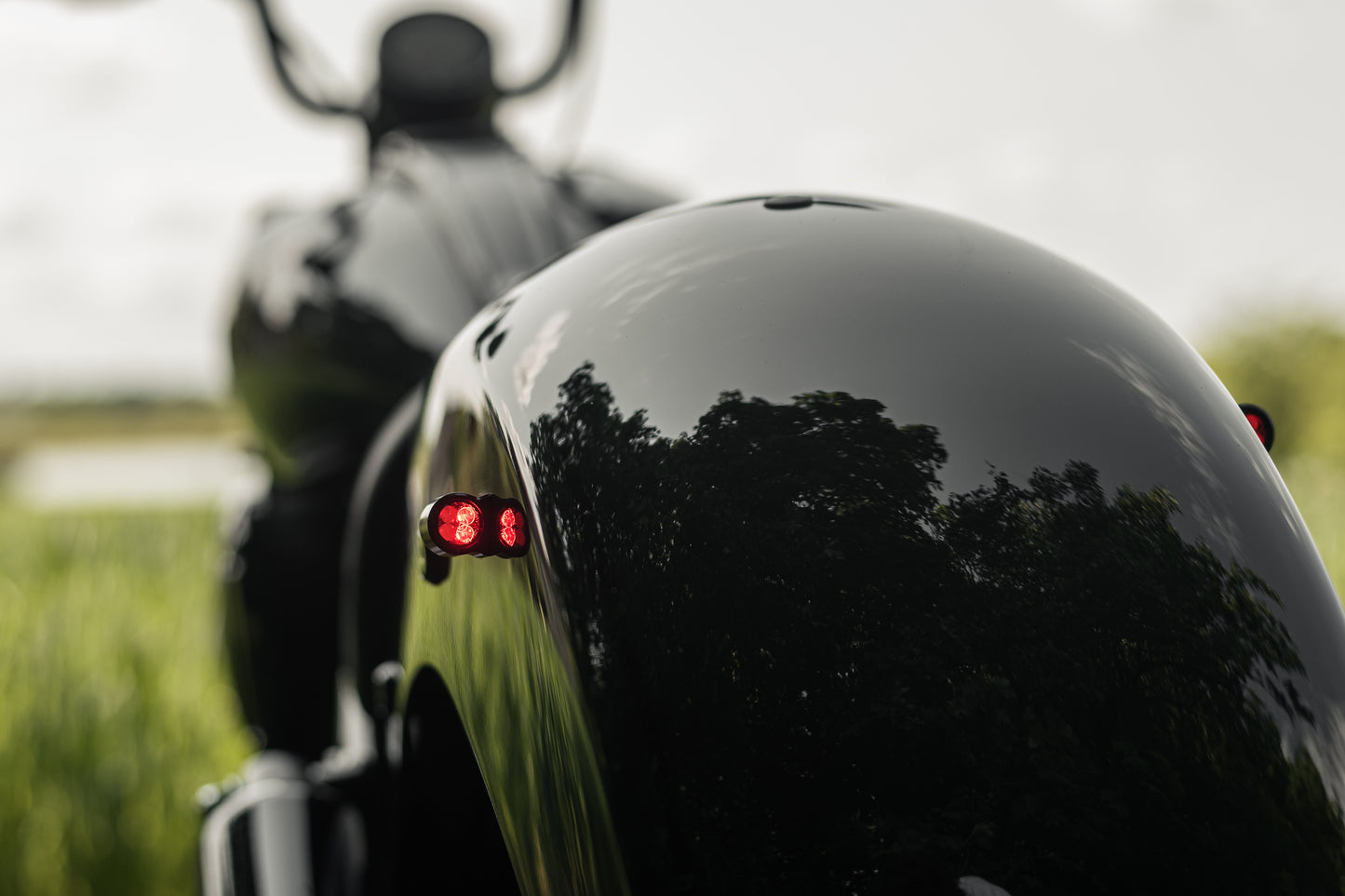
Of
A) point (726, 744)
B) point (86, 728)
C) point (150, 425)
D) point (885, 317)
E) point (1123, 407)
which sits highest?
point (150, 425)

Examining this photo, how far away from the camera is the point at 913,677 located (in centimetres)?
66

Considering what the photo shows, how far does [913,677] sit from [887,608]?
43mm

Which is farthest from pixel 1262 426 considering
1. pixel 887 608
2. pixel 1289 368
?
pixel 1289 368

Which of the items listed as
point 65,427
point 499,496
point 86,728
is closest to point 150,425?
point 65,427

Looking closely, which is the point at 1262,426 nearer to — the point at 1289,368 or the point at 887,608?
the point at 887,608

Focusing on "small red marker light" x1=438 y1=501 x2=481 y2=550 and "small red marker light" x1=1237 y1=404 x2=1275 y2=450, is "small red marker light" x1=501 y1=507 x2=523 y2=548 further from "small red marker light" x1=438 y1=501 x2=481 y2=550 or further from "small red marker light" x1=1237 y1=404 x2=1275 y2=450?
"small red marker light" x1=1237 y1=404 x2=1275 y2=450

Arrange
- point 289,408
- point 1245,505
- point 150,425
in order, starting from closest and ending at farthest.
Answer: point 1245,505 → point 289,408 → point 150,425

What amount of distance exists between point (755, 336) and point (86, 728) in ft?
9.36

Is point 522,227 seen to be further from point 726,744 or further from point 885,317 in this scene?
point 726,744

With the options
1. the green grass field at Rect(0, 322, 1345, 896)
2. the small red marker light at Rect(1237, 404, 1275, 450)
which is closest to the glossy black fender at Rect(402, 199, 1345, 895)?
the small red marker light at Rect(1237, 404, 1275, 450)

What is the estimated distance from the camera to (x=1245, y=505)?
75 cm

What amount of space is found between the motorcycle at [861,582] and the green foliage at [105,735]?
118cm

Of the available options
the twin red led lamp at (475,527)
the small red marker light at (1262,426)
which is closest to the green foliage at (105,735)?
the twin red led lamp at (475,527)

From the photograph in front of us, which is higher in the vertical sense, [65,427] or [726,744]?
[65,427]
